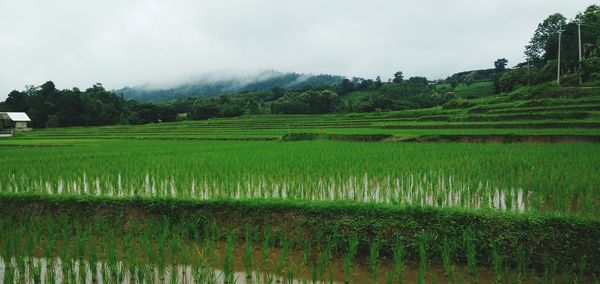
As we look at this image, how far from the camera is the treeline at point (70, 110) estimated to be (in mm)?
52719

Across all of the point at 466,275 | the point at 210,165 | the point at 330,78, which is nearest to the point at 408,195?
the point at 466,275

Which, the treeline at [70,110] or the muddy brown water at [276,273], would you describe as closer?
the muddy brown water at [276,273]

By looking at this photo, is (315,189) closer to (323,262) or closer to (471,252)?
(323,262)

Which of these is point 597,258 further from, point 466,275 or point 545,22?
point 545,22

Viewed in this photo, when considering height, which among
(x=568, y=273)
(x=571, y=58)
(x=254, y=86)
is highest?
(x=254, y=86)

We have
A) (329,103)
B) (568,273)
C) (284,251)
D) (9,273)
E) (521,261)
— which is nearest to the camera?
(568,273)

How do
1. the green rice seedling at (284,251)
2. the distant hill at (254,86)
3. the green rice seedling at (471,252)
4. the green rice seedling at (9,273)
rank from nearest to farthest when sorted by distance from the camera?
the green rice seedling at (9,273), the green rice seedling at (471,252), the green rice seedling at (284,251), the distant hill at (254,86)

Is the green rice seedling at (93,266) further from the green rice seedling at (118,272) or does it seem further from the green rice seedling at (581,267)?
the green rice seedling at (581,267)

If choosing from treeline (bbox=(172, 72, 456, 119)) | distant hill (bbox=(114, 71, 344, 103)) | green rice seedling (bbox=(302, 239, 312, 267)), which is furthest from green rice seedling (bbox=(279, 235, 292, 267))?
distant hill (bbox=(114, 71, 344, 103))

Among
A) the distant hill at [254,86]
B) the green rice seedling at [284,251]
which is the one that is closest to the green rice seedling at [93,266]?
the green rice seedling at [284,251]

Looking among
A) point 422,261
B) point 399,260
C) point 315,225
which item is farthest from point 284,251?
point 422,261

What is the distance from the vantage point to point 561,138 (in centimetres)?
1417

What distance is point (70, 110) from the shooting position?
177ft

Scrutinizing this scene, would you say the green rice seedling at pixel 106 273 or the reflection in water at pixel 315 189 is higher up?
the reflection in water at pixel 315 189
